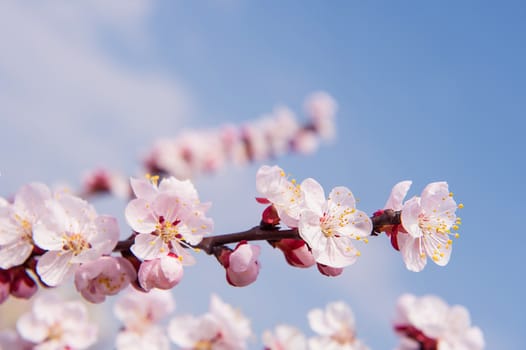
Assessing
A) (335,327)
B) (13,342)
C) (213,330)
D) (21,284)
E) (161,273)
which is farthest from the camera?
(335,327)

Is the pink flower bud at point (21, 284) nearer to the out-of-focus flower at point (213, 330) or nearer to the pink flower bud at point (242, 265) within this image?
the pink flower bud at point (242, 265)

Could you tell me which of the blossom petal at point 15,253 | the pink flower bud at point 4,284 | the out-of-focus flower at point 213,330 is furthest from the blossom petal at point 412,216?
the pink flower bud at point 4,284

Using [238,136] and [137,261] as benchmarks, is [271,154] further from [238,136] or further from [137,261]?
[137,261]

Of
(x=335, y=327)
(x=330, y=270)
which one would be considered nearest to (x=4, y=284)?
(x=330, y=270)

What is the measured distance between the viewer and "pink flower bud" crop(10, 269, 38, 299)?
201cm

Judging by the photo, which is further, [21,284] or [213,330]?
[213,330]

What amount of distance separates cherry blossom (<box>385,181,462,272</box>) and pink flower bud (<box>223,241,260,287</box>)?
1.61 ft

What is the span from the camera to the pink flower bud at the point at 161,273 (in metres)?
1.79

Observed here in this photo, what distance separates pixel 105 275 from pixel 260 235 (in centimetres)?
54

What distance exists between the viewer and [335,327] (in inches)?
121

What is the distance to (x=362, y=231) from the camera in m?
1.92

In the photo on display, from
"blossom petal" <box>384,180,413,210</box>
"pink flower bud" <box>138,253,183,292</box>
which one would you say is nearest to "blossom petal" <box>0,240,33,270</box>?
"pink flower bud" <box>138,253,183,292</box>

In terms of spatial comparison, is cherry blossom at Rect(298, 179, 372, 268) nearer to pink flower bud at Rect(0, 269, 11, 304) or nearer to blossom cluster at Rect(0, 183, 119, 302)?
blossom cluster at Rect(0, 183, 119, 302)

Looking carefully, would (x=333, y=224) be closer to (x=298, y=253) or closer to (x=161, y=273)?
(x=298, y=253)
